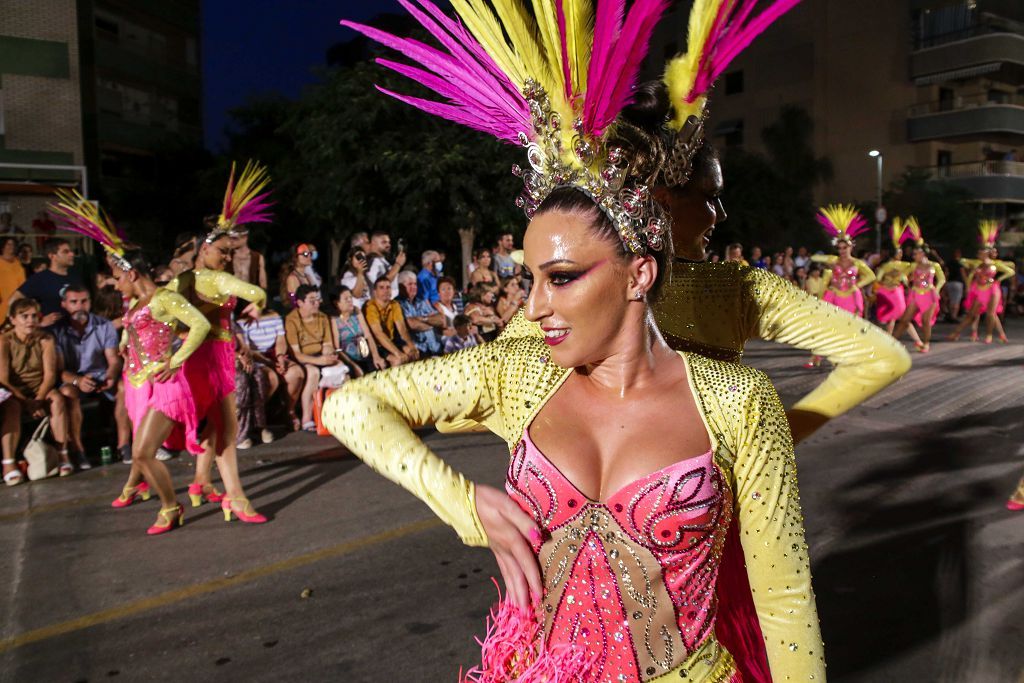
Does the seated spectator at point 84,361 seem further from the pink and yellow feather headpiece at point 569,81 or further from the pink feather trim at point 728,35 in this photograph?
the pink feather trim at point 728,35

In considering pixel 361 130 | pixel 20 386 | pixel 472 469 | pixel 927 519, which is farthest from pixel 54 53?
pixel 927 519

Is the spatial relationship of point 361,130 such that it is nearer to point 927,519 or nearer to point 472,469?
point 472,469

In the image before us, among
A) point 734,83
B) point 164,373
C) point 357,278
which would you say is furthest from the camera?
point 734,83

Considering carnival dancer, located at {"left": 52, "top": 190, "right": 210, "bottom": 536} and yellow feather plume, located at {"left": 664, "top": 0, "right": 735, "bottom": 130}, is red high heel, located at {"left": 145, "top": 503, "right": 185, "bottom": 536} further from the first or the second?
yellow feather plume, located at {"left": 664, "top": 0, "right": 735, "bottom": 130}

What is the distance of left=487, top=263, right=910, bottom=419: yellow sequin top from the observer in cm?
207

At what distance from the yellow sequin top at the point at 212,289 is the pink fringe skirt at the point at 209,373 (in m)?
0.17

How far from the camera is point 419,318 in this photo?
10.0 meters

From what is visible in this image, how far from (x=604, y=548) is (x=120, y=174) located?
35.4 m

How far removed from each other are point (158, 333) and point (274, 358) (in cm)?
329

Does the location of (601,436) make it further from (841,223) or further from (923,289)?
(923,289)

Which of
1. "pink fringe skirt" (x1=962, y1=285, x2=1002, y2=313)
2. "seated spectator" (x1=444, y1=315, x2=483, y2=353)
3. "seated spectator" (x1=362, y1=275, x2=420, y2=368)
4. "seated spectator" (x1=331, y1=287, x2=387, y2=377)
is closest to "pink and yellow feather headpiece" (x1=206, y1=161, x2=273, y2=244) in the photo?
"seated spectator" (x1=331, y1=287, x2=387, y2=377)

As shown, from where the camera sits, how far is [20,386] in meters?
6.89

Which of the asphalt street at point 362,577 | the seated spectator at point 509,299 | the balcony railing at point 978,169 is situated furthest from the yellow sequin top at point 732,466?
the balcony railing at point 978,169

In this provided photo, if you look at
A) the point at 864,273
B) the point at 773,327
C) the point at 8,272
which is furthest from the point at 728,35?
the point at 864,273
